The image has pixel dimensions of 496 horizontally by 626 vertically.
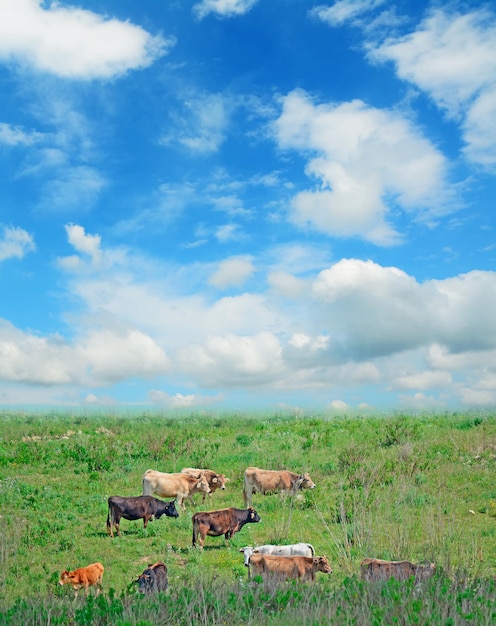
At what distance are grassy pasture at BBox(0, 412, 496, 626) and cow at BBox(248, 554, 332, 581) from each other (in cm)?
40

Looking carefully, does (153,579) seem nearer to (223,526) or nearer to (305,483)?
(223,526)

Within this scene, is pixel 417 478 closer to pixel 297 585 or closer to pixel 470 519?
pixel 470 519

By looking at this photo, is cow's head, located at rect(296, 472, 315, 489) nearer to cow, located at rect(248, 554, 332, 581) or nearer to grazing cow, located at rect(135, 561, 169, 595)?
cow, located at rect(248, 554, 332, 581)

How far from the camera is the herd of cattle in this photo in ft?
30.6

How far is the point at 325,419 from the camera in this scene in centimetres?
3052

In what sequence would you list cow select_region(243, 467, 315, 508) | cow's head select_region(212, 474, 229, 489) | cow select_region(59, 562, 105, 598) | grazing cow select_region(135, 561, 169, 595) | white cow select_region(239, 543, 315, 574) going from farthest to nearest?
cow's head select_region(212, 474, 229, 489)
cow select_region(243, 467, 315, 508)
white cow select_region(239, 543, 315, 574)
cow select_region(59, 562, 105, 598)
grazing cow select_region(135, 561, 169, 595)

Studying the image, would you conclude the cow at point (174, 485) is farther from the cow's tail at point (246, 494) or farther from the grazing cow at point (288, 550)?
the grazing cow at point (288, 550)

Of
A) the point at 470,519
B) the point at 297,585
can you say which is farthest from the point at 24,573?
the point at 470,519

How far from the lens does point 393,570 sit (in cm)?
921

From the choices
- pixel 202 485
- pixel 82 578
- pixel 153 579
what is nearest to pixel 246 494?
pixel 202 485

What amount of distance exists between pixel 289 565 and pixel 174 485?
757 cm

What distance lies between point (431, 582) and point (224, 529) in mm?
6769

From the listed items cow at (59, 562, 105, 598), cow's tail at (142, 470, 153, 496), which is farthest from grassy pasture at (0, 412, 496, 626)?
cow's tail at (142, 470, 153, 496)

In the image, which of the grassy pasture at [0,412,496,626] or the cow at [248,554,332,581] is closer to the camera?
the grassy pasture at [0,412,496,626]
